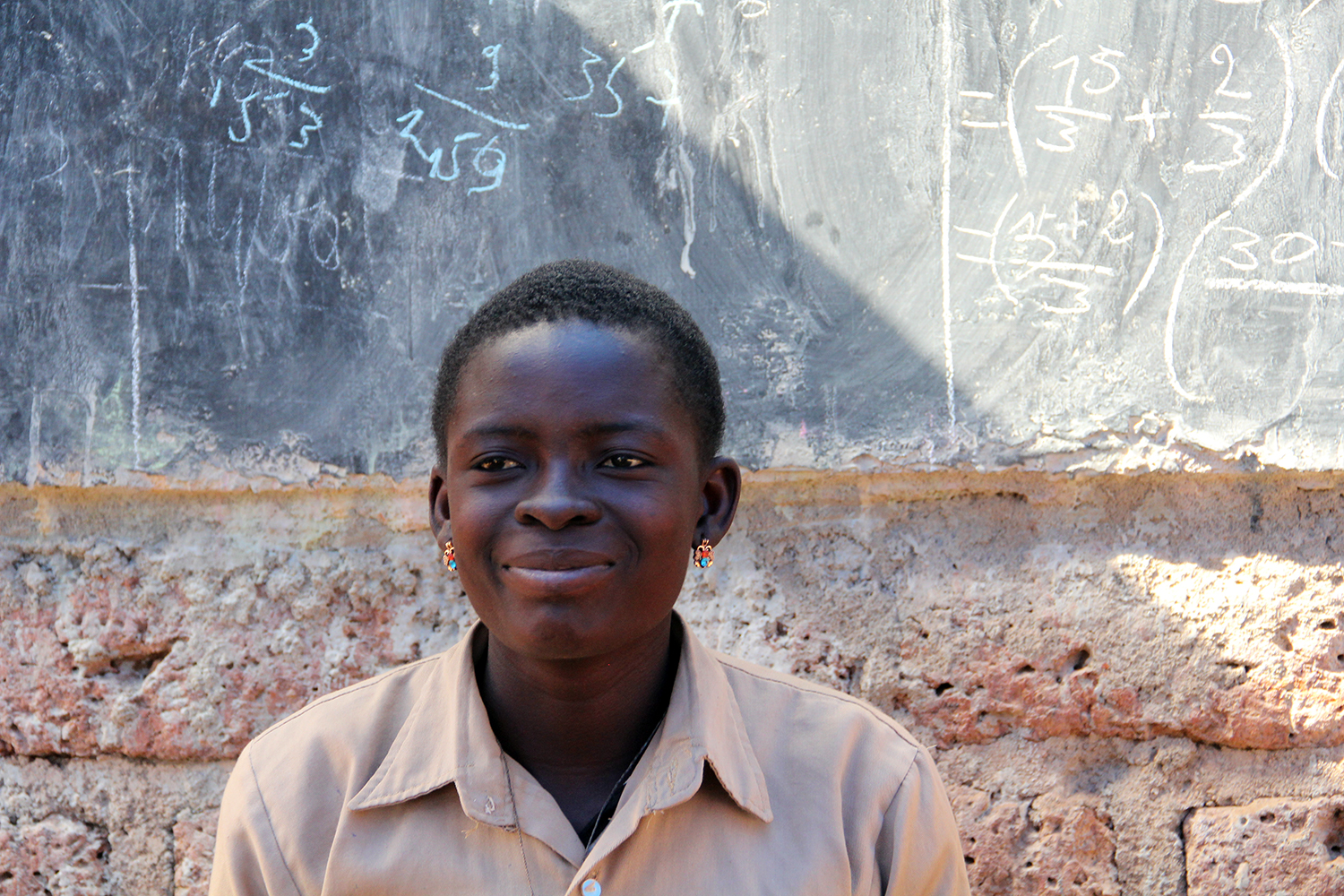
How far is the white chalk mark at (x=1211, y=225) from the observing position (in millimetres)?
1550

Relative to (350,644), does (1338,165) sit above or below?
above

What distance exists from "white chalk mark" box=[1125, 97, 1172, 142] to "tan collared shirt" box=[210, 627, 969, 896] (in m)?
0.99

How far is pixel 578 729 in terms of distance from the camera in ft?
3.83

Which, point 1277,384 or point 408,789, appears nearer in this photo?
point 408,789

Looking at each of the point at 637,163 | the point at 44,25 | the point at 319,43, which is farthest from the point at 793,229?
the point at 44,25

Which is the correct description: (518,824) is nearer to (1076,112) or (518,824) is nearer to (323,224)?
(323,224)

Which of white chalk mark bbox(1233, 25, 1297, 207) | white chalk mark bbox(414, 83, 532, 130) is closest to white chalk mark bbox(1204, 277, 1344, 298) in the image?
white chalk mark bbox(1233, 25, 1297, 207)

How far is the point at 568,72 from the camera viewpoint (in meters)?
1.60

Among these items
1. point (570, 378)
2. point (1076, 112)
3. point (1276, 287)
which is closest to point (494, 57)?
point (570, 378)

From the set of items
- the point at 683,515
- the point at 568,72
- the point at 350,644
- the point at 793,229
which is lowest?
the point at 350,644

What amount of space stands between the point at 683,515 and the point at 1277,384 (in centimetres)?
101

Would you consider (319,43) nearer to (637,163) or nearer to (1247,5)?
(637,163)

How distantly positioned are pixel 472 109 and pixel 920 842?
1.20 m

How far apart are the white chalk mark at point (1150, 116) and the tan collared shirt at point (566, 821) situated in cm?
99
